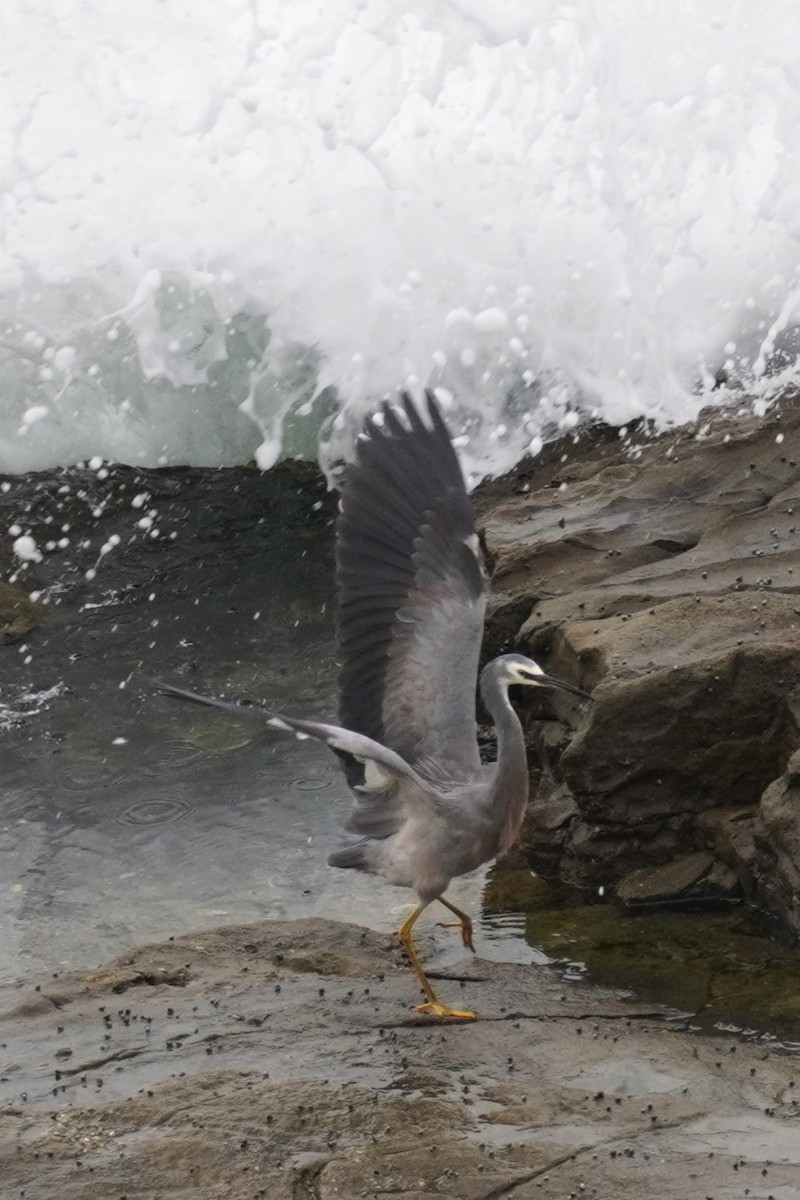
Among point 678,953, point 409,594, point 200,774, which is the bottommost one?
point 678,953

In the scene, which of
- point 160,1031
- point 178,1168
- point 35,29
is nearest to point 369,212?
point 35,29

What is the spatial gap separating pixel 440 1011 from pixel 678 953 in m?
0.92

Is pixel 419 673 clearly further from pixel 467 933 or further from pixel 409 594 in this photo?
pixel 467 933

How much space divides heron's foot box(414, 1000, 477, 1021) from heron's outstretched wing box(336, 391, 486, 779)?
0.69 metres

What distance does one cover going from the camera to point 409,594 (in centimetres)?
506

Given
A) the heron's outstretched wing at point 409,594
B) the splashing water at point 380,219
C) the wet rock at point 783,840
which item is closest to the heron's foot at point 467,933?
the heron's outstretched wing at point 409,594

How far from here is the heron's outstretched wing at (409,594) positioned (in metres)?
4.98

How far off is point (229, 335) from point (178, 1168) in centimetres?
738

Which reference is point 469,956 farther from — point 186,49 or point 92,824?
point 186,49

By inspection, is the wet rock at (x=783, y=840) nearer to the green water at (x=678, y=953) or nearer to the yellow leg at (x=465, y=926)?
the green water at (x=678, y=953)

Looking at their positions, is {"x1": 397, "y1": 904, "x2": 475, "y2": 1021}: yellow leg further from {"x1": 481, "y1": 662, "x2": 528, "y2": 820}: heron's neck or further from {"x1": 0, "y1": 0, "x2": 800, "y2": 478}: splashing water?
{"x1": 0, "y1": 0, "x2": 800, "y2": 478}: splashing water

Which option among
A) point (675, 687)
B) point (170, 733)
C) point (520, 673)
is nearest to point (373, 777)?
point (520, 673)

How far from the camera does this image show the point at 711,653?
5512mm

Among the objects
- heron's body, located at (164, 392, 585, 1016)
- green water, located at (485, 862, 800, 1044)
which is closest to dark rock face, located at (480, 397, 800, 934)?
green water, located at (485, 862, 800, 1044)
